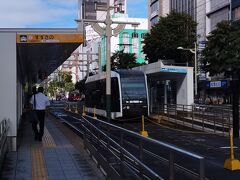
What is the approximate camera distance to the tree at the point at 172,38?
6034 centimetres

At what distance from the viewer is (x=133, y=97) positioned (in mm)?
30250

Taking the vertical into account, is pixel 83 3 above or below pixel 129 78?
above

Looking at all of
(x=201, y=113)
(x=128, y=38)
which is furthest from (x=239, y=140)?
(x=128, y=38)

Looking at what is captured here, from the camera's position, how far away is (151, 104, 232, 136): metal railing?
2254cm

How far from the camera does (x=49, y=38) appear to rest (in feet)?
39.6

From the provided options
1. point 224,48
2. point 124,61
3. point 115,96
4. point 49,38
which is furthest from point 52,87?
point 49,38

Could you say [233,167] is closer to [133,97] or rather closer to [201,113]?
[201,113]

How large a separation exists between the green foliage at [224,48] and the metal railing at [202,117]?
3989mm

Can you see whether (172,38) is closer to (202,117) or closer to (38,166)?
(202,117)

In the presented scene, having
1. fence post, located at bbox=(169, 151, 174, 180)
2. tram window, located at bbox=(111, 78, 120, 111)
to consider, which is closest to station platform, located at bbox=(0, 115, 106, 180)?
fence post, located at bbox=(169, 151, 174, 180)

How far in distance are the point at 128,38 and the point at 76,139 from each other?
113 meters

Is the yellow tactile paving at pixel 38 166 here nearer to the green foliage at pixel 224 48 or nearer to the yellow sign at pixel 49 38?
the yellow sign at pixel 49 38

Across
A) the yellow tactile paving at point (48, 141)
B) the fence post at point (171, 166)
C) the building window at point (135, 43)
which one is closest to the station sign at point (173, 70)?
the yellow tactile paving at point (48, 141)

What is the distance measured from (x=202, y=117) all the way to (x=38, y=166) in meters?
15.7
